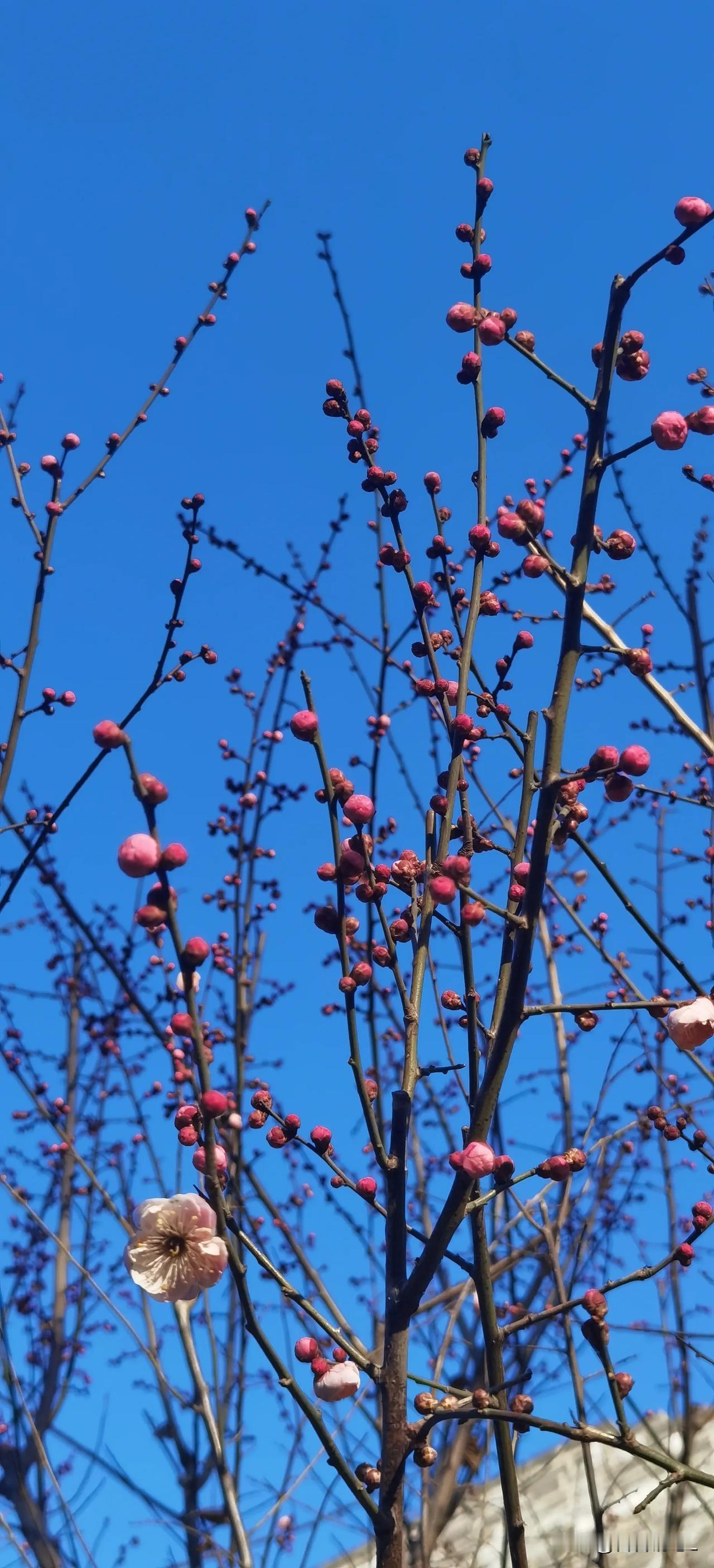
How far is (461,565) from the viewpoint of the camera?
158 inches

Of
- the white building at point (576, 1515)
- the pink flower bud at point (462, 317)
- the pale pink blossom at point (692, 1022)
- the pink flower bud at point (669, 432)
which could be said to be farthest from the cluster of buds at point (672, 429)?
the white building at point (576, 1515)

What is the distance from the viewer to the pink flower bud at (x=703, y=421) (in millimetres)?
1973

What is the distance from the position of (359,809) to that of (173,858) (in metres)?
0.54

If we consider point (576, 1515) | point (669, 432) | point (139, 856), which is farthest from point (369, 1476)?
point (576, 1515)

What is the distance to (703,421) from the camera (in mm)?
1979

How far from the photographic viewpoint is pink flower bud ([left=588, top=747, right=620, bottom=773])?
177cm

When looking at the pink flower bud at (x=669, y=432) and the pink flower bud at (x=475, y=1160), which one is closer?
the pink flower bud at (x=475, y=1160)

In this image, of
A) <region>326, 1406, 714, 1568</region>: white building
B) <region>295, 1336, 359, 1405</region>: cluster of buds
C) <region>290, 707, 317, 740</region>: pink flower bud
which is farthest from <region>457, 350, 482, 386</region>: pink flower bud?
<region>326, 1406, 714, 1568</region>: white building

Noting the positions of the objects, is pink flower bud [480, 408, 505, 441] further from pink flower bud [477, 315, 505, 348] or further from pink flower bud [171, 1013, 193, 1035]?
pink flower bud [171, 1013, 193, 1035]

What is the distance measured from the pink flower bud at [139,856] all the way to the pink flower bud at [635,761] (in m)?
0.73

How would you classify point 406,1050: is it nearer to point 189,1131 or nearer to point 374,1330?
point 189,1131

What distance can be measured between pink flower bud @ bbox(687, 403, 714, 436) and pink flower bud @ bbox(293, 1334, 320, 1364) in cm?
163

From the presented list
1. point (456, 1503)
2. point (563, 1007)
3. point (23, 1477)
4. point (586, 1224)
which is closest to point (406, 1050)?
point (563, 1007)

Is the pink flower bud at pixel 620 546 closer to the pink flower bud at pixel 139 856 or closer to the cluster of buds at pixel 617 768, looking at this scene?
the cluster of buds at pixel 617 768
